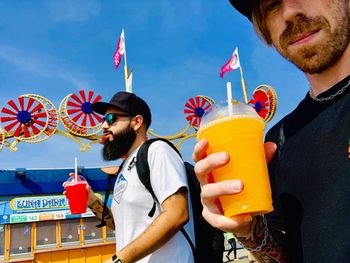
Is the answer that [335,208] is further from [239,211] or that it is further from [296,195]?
[239,211]

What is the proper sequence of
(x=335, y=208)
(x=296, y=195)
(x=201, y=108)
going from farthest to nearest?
1. (x=201, y=108)
2. (x=296, y=195)
3. (x=335, y=208)

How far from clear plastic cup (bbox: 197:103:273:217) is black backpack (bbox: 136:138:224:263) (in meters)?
1.27

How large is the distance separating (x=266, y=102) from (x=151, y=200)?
666 inches

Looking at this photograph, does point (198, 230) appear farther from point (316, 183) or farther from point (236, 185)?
point (236, 185)

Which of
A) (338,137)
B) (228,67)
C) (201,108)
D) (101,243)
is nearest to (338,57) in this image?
(338,137)

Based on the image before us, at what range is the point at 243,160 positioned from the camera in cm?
112

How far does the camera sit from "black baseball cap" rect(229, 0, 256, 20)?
6.13 feet

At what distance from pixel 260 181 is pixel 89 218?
13.6m

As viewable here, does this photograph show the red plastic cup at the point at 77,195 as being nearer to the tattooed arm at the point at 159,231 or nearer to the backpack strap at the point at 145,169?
the backpack strap at the point at 145,169

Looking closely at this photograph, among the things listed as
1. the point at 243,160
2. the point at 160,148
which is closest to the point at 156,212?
the point at 160,148

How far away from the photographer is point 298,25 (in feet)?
4.84

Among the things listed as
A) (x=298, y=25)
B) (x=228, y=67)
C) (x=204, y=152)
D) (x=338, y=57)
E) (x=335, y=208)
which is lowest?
(x=335, y=208)

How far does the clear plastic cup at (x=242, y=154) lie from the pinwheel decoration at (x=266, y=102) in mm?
17391

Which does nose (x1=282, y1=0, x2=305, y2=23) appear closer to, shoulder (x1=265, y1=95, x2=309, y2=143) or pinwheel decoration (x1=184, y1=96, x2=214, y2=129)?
shoulder (x1=265, y1=95, x2=309, y2=143)
